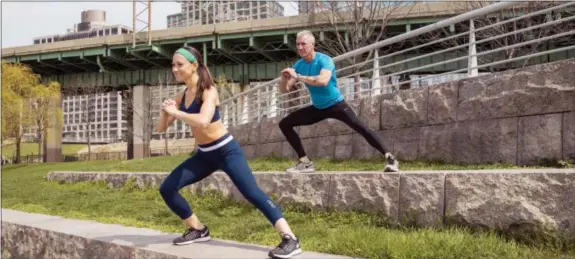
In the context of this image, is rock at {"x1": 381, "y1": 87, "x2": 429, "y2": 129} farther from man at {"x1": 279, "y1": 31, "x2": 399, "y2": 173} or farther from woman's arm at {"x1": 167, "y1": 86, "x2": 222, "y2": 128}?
woman's arm at {"x1": 167, "y1": 86, "x2": 222, "y2": 128}

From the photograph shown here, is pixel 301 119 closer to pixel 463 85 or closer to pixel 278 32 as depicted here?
pixel 463 85

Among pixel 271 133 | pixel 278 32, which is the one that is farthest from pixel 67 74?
pixel 271 133

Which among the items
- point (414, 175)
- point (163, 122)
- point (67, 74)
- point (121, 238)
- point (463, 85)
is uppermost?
point (67, 74)

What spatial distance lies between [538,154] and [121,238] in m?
4.85

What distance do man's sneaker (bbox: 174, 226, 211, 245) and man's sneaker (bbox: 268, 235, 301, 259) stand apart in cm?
100

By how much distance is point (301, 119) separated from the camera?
6359 millimetres

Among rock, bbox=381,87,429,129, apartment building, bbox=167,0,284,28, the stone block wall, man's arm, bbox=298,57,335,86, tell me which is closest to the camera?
man's arm, bbox=298,57,335,86

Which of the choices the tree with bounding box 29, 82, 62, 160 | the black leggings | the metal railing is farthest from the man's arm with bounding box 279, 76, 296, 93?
the tree with bounding box 29, 82, 62, 160

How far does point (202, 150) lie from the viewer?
4180mm

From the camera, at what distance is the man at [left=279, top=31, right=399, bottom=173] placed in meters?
5.37

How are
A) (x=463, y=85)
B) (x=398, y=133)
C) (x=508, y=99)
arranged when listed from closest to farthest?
(x=508, y=99) < (x=463, y=85) < (x=398, y=133)

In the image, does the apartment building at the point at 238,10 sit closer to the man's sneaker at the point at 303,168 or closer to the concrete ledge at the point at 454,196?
the man's sneaker at the point at 303,168

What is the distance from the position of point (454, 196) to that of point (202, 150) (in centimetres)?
228

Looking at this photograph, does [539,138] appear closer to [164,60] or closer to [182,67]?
[182,67]
